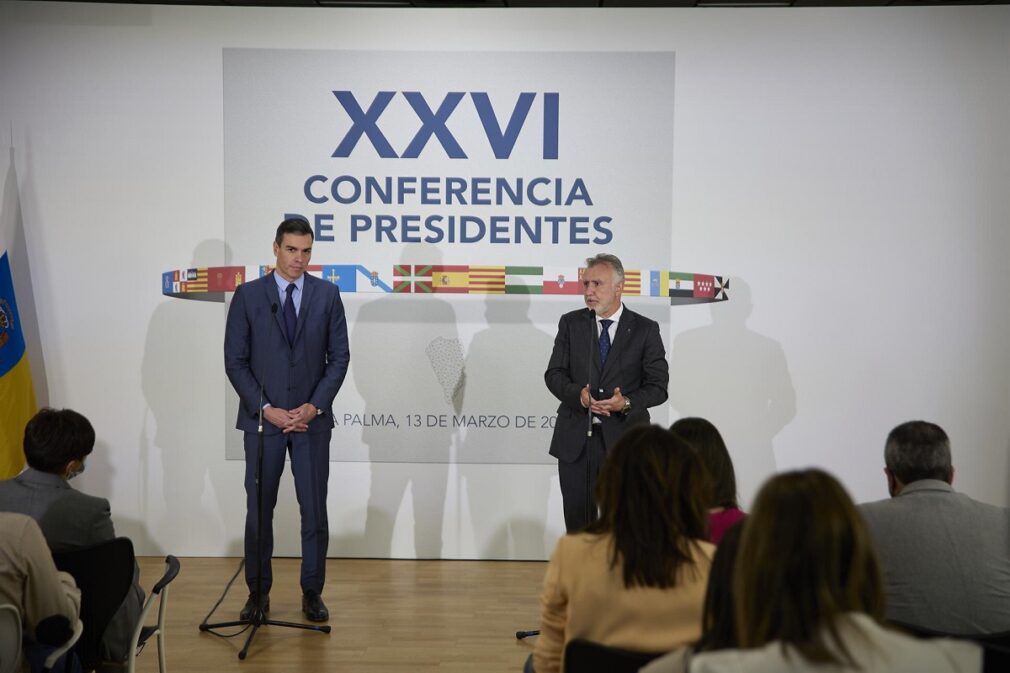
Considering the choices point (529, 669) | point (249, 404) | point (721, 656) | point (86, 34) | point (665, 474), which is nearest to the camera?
point (721, 656)

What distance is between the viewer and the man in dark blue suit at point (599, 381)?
16.1 ft

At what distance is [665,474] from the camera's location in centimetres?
236

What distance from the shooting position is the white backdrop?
6.48m

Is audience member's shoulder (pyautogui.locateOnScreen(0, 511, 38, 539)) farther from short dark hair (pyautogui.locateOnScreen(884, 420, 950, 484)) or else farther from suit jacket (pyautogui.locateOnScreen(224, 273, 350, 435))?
short dark hair (pyautogui.locateOnScreen(884, 420, 950, 484))

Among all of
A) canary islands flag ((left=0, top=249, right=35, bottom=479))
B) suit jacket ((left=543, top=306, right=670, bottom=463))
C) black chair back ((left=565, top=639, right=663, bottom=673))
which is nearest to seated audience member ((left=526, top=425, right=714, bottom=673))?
black chair back ((left=565, top=639, right=663, bottom=673))

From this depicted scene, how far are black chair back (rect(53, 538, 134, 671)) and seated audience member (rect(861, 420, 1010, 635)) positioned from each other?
2.25m

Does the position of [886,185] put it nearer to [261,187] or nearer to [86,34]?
[261,187]

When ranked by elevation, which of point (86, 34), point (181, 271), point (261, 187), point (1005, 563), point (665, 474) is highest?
point (86, 34)

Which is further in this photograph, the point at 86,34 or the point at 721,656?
the point at 86,34

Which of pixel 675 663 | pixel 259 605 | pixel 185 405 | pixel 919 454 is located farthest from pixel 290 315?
pixel 675 663

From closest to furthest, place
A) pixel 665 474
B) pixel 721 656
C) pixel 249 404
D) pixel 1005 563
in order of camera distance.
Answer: pixel 721 656 → pixel 665 474 → pixel 1005 563 → pixel 249 404

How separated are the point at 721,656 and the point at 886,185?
17.8ft

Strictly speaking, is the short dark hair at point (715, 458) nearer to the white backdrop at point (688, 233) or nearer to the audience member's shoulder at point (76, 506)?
the audience member's shoulder at point (76, 506)

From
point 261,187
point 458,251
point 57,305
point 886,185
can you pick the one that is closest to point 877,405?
point 886,185
